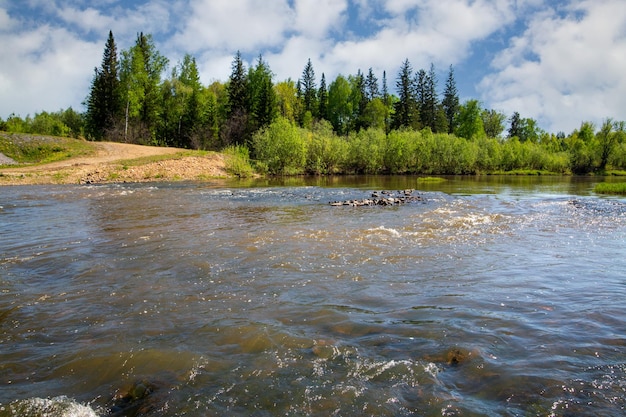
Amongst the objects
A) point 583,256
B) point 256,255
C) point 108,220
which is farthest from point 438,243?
point 108,220

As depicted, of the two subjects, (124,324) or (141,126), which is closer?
(124,324)

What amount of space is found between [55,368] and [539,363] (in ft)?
17.6

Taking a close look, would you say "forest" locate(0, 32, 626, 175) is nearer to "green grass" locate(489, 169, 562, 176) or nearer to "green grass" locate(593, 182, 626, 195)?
"green grass" locate(489, 169, 562, 176)

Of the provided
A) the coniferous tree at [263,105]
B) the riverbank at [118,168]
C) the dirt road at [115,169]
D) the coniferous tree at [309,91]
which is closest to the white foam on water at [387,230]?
the riverbank at [118,168]

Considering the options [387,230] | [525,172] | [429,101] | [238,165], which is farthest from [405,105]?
[387,230]

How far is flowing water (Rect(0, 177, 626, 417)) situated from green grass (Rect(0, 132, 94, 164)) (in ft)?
111

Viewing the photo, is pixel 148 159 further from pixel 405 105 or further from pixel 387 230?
pixel 405 105

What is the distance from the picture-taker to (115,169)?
36281mm

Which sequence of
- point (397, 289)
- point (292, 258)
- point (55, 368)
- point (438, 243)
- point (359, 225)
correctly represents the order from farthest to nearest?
point (359, 225) < point (438, 243) < point (292, 258) < point (397, 289) < point (55, 368)

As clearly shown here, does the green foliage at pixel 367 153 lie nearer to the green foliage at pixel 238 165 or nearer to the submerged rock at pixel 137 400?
the green foliage at pixel 238 165

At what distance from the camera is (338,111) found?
345 ft

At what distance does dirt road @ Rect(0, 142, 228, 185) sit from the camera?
31628 mm

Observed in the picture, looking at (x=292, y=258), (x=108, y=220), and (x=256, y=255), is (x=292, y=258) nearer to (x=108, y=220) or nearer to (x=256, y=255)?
(x=256, y=255)

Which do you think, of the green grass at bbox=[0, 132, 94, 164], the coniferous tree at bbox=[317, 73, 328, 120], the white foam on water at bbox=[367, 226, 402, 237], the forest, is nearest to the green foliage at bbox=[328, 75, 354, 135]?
the coniferous tree at bbox=[317, 73, 328, 120]
